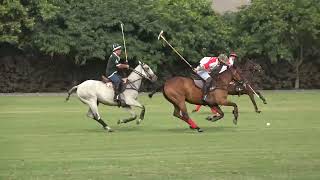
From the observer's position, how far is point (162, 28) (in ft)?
189

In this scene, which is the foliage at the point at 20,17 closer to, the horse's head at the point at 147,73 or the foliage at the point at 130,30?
the foliage at the point at 130,30

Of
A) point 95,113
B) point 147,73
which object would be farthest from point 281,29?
point 95,113

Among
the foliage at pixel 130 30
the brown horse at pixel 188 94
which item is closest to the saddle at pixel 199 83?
the brown horse at pixel 188 94

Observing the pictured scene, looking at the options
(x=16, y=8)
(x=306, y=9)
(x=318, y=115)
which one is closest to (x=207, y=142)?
(x=318, y=115)

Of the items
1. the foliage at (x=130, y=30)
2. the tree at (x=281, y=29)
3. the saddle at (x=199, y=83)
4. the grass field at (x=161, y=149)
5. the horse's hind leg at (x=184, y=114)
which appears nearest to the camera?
the grass field at (x=161, y=149)

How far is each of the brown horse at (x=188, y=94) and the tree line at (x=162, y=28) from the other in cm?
3091

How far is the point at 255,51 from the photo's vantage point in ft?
195

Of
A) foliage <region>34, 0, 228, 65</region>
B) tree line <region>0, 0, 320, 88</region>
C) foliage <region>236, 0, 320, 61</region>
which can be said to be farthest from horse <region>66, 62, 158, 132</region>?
foliage <region>236, 0, 320, 61</region>

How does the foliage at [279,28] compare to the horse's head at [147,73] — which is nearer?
the horse's head at [147,73]

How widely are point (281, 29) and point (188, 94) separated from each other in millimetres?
35260

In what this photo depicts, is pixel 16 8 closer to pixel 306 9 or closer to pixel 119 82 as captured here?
pixel 306 9

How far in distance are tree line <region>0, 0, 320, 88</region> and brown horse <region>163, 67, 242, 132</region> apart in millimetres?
30908

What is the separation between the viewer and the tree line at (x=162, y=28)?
2201 inches

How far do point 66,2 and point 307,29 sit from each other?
15.0 metres
